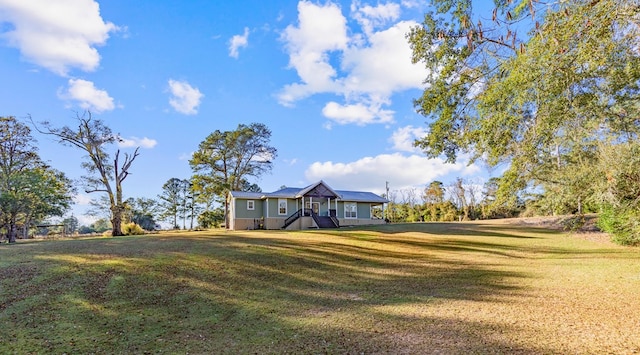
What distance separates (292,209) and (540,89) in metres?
25.8

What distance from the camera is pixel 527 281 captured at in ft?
30.2

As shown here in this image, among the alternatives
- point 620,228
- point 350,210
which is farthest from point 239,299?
point 350,210

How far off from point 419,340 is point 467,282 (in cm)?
509

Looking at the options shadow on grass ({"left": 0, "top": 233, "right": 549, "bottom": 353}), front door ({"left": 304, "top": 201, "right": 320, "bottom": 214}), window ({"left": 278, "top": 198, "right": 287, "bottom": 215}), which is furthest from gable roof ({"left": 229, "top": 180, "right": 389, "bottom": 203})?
shadow on grass ({"left": 0, "top": 233, "right": 549, "bottom": 353})

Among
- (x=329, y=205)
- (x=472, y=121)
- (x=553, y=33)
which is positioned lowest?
(x=329, y=205)

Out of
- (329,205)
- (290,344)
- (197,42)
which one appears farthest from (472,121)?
(329,205)

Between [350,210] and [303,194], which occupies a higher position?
[303,194]

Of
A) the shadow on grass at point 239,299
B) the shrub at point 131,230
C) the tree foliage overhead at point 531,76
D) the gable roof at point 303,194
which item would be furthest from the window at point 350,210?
the tree foliage overhead at point 531,76

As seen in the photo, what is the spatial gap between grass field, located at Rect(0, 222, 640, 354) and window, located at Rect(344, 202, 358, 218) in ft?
61.6

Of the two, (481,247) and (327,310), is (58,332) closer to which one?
(327,310)

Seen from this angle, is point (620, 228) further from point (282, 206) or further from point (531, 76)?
point (282, 206)

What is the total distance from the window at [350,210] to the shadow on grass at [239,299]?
62.9 feet

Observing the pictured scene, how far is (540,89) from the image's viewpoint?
21.2 ft

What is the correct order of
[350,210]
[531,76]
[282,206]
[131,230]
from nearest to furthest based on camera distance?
[531,76] → [131,230] → [282,206] → [350,210]
